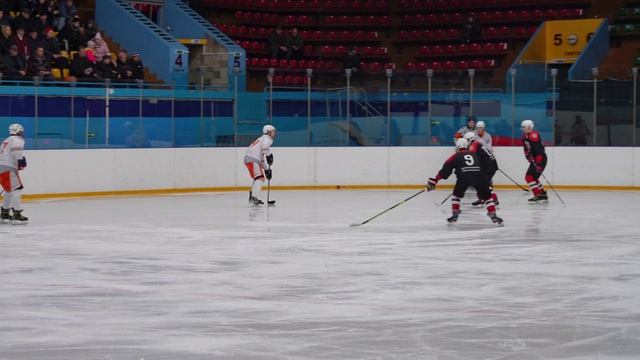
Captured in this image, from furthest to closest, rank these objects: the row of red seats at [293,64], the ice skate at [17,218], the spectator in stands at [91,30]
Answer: the row of red seats at [293,64]
the spectator in stands at [91,30]
the ice skate at [17,218]

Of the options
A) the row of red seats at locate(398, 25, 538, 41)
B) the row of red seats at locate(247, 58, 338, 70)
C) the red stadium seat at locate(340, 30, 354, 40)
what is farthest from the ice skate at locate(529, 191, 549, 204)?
the red stadium seat at locate(340, 30, 354, 40)

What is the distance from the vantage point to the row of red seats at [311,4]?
91.0 feet

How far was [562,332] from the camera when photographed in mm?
6613

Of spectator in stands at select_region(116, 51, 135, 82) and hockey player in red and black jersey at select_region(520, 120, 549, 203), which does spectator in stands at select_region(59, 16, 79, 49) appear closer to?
spectator in stands at select_region(116, 51, 135, 82)

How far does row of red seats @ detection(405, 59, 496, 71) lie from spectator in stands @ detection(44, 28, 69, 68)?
30.4 ft

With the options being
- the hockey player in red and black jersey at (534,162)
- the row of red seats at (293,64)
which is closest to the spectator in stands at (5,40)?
the row of red seats at (293,64)

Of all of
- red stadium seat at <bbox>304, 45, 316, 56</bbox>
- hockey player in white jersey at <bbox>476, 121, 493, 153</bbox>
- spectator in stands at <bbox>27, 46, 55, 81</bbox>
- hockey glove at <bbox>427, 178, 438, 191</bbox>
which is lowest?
hockey glove at <bbox>427, 178, 438, 191</bbox>

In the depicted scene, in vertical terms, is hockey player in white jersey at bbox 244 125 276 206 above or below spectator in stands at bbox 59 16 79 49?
below

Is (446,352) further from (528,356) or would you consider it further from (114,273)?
(114,273)

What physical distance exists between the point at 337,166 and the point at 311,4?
931cm

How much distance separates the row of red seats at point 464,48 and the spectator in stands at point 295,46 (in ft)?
10.6

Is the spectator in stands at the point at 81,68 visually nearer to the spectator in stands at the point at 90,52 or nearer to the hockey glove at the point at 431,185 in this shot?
the spectator in stands at the point at 90,52

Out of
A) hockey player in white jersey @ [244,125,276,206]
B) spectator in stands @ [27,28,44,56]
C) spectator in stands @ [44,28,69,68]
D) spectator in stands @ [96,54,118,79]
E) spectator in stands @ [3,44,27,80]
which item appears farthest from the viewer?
spectator in stands @ [44,28,69,68]

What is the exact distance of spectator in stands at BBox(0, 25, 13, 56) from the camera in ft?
62.2
